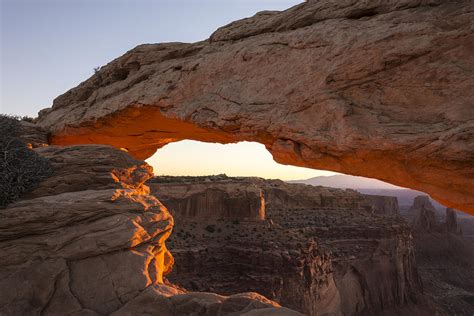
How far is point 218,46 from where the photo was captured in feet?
36.6

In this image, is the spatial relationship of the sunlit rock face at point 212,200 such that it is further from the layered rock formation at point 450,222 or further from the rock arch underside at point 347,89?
the layered rock formation at point 450,222

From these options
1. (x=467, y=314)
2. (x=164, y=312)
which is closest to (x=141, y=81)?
(x=164, y=312)

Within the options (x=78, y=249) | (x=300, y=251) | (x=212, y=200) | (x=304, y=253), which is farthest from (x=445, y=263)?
(x=78, y=249)

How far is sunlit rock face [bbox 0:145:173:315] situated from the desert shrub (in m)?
0.23

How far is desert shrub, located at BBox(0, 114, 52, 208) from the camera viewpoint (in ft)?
26.2

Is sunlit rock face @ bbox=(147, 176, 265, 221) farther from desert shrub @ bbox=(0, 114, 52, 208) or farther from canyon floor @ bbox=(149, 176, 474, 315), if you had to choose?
desert shrub @ bbox=(0, 114, 52, 208)

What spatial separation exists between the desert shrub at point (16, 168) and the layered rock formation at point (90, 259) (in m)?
0.27

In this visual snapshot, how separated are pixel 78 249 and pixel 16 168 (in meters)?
3.04

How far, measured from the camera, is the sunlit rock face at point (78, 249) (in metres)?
6.50

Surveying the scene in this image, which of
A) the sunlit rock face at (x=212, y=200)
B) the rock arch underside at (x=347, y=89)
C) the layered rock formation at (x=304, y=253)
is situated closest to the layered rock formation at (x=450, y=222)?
the layered rock formation at (x=304, y=253)

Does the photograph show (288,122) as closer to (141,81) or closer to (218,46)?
(218,46)

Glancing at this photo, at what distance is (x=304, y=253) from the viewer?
35.1m

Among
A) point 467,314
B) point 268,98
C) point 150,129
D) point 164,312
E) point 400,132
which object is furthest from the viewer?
point 467,314

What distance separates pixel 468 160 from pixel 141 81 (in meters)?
9.92
